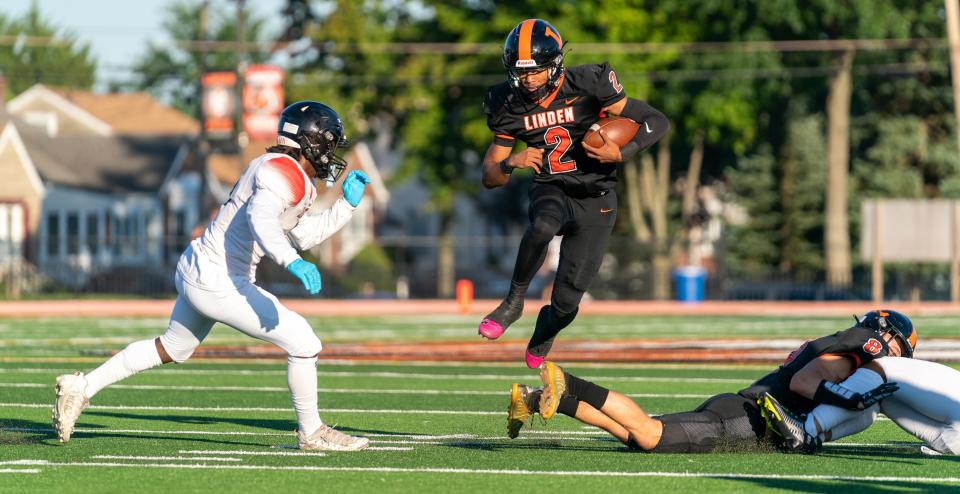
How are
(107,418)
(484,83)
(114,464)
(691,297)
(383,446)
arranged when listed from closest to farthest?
(114,464)
(383,446)
(107,418)
(691,297)
(484,83)

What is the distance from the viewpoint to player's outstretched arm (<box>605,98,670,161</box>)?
9.51 metres

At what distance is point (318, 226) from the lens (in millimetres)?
8711

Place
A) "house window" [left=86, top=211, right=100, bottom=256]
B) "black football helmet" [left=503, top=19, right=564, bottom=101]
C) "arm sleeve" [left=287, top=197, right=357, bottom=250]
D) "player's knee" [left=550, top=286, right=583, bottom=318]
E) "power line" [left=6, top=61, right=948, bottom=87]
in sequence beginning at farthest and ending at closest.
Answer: "house window" [left=86, top=211, right=100, bottom=256] < "power line" [left=6, top=61, right=948, bottom=87] < "player's knee" [left=550, top=286, right=583, bottom=318] < "black football helmet" [left=503, top=19, right=564, bottom=101] < "arm sleeve" [left=287, top=197, right=357, bottom=250]

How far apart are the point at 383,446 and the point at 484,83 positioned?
36.7 m

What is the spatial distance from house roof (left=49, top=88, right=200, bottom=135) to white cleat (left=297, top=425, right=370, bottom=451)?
2506 inches

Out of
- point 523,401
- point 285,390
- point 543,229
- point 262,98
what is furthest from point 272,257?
point 262,98

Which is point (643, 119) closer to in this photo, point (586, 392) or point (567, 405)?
point (586, 392)

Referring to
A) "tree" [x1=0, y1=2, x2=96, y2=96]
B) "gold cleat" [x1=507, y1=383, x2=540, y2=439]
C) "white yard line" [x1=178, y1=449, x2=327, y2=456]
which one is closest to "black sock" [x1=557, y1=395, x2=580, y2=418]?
"gold cleat" [x1=507, y1=383, x2=540, y2=439]

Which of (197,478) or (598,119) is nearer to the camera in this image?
(197,478)

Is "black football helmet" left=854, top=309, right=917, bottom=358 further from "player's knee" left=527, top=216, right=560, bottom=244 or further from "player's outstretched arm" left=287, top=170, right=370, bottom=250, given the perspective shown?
"player's outstretched arm" left=287, top=170, right=370, bottom=250

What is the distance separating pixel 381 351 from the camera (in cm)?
1691

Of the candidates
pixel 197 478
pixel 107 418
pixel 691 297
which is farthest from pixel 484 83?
pixel 197 478

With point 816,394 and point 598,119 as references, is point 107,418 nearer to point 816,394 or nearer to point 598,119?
point 598,119

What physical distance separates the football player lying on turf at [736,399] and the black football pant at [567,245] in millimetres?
1698
